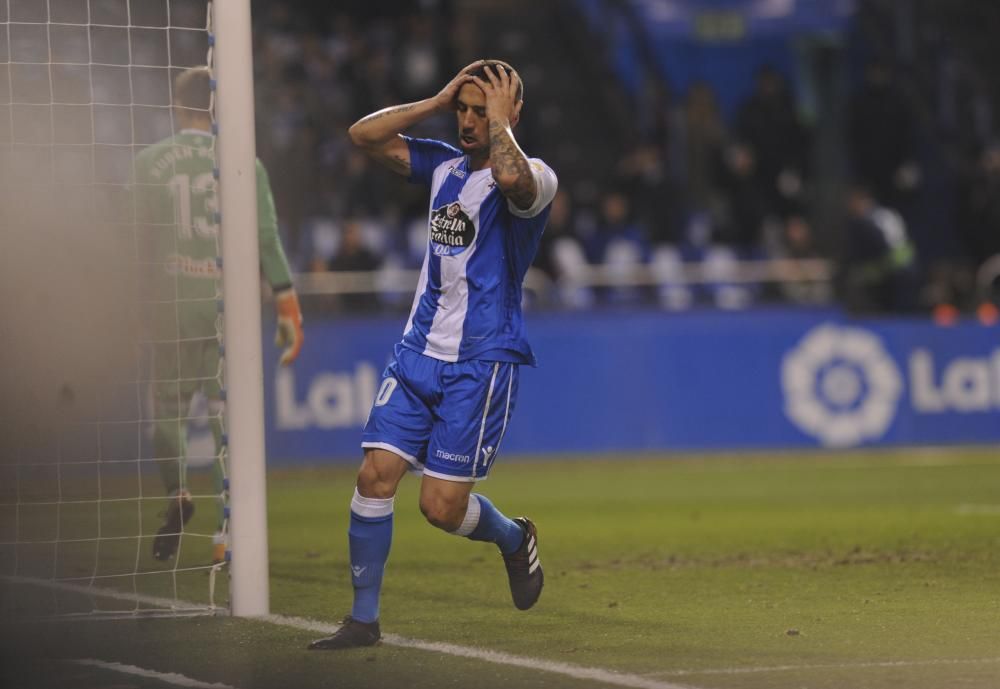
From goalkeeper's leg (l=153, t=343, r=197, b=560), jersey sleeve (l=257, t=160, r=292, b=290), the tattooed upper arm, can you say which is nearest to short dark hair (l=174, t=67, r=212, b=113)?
jersey sleeve (l=257, t=160, r=292, b=290)

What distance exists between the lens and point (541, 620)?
23.0 ft

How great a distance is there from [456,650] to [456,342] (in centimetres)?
114

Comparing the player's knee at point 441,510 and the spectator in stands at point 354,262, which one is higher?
the spectator in stands at point 354,262

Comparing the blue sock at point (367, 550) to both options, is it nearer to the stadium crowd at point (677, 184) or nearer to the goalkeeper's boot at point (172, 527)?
the goalkeeper's boot at point (172, 527)

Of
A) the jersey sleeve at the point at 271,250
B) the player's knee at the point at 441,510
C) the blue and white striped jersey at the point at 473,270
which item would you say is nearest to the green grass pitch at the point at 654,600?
the player's knee at the point at 441,510

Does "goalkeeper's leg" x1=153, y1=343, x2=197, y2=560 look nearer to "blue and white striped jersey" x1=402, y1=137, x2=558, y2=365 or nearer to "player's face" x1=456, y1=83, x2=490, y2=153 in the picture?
"blue and white striped jersey" x1=402, y1=137, x2=558, y2=365

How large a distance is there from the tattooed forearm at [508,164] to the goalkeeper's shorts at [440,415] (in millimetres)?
686

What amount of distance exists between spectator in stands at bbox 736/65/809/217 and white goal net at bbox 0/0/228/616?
41.1 feet

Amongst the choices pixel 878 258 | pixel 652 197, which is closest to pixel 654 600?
pixel 878 258

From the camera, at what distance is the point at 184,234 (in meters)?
7.98

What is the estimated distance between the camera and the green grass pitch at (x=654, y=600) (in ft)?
19.1

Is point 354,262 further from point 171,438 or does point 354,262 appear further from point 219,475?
point 219,475

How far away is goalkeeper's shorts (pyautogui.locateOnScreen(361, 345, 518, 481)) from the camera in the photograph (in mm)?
6375

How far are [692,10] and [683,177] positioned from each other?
93.8 inches
